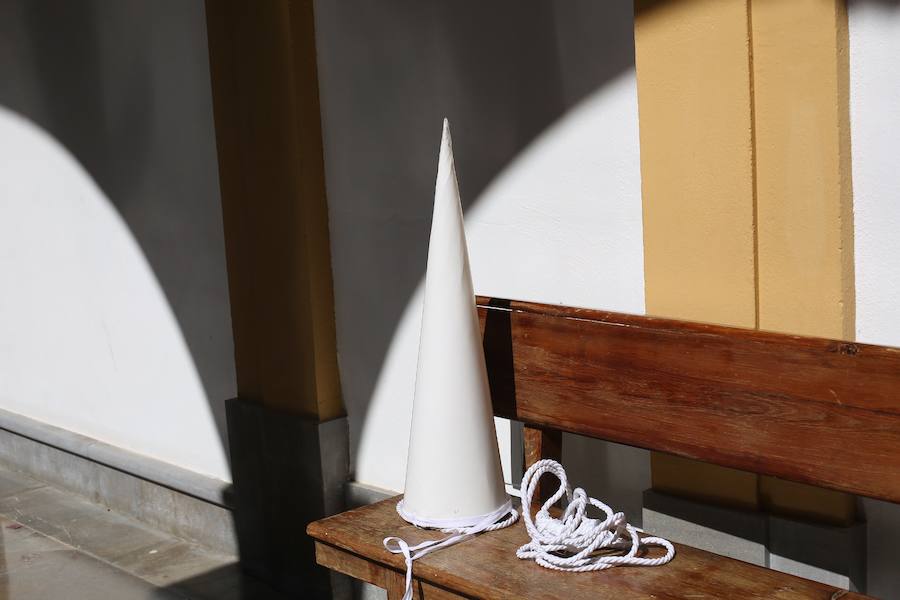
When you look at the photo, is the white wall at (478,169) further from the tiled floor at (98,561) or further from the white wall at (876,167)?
the tiled floor at (98,561)

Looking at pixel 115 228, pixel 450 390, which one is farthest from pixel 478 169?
pixel 115 228

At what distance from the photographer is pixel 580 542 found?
8.05 feet

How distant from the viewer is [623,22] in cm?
296

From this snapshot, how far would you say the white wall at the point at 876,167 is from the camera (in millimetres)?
2436

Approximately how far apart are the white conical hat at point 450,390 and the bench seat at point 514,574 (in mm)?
99

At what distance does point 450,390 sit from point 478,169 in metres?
1.03

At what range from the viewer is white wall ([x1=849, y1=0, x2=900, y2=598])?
7.99 ft

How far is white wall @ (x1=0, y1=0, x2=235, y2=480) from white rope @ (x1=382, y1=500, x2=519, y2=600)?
2.12m

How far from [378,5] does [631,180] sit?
1.20 meters

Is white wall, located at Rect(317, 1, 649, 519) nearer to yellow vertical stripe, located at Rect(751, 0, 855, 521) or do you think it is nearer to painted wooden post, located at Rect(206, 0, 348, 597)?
painted wooden post, located at Rect(206, 0, 348, 597)

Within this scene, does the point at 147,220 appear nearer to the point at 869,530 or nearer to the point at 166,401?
the point at 166,401

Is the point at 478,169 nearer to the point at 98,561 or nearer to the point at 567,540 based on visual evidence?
the point at 567,540

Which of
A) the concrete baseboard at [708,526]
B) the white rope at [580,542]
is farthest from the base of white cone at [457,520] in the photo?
the concrete baseboard at [708,526]

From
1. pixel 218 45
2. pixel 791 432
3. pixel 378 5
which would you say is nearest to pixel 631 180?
pixel 791 432
